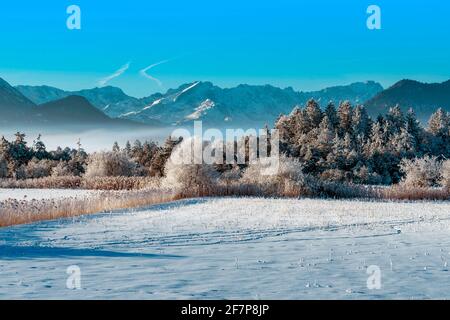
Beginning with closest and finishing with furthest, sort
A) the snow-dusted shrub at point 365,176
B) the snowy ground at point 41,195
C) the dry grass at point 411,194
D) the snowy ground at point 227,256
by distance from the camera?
the snowy ground at point 227,256
the snowy ground at point 41,195
the dry grass at point 411,194
the snow-dusted shrub at point 365,176

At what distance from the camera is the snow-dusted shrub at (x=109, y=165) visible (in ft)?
120

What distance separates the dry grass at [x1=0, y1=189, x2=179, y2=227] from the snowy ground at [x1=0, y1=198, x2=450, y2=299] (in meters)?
0.90

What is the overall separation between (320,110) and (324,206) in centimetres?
4373

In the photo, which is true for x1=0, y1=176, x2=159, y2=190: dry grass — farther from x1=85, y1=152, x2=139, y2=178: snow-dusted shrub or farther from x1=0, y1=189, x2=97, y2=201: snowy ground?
x1=0, y1=189, x2=97, y2=201: snowy ground

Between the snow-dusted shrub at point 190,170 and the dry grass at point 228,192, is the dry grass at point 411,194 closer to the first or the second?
the dry grass at point 228,192

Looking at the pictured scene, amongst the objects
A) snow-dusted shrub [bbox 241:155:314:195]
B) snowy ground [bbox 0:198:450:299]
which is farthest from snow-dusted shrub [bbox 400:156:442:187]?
snowy ground [bbox 0:198:450:299]

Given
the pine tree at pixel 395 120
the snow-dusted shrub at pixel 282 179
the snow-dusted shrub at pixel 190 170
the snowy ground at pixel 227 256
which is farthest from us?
the pine tree at pixel 395 120

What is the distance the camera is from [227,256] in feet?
30.2

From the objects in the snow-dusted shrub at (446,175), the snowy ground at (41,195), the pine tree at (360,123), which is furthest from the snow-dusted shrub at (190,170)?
the pine tree at (360,123)

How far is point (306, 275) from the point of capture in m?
7.73

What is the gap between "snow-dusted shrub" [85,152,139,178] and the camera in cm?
3662

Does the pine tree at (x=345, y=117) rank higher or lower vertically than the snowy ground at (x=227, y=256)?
higher

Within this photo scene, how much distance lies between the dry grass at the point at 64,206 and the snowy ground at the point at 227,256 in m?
0.90
